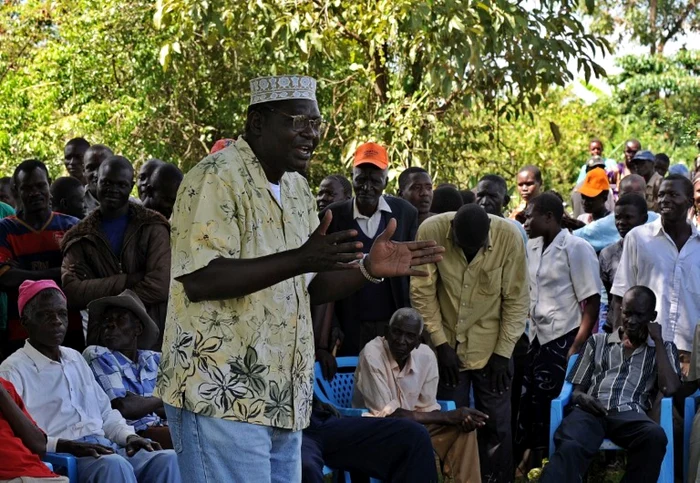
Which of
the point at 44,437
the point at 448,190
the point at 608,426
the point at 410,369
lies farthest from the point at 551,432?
the point at 44,437

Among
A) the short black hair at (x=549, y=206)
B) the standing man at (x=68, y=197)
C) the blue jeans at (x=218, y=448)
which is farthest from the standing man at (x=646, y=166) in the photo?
the blue jeans at (x=218, y=448)

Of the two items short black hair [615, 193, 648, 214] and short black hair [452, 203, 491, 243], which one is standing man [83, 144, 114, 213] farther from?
short black hair [615, 193, 648, 214]

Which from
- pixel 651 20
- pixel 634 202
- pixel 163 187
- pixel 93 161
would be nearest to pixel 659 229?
pixel 634 202

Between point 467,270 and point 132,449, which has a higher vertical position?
point 467,270

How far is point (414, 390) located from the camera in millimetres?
6449

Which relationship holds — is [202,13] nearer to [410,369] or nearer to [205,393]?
[410,369]

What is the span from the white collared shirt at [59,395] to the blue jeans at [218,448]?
2174 millimetres

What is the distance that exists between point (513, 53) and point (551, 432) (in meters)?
4.17

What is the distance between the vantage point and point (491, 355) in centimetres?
680

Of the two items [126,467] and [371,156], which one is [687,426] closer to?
[371,156]

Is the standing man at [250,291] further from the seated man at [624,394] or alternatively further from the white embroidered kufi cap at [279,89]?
the seated man at [624,394]

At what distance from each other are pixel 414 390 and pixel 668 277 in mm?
1949

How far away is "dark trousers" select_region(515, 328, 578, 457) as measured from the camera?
7445 millimetres

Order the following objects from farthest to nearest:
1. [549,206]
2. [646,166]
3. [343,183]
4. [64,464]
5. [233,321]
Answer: [646,166], [343,183], [549,206], [64,464], [233,321]
